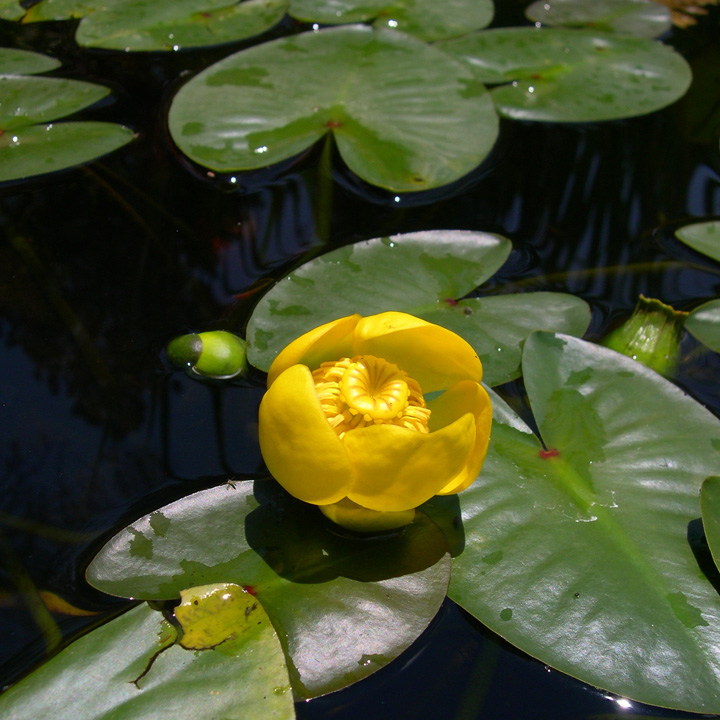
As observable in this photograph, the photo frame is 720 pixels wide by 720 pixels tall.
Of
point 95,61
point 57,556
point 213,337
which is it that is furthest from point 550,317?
point 95,61

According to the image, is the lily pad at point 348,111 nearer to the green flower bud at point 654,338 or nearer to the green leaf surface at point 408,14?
the green leaf surface at point 408,14

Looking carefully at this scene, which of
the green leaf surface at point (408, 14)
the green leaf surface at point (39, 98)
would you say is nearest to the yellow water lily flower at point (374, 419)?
the green leaf surface at point (39, 98)

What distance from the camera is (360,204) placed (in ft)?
7.57

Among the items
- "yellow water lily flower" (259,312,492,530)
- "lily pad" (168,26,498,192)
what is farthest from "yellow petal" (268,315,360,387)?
"lily pad" (168,26,498,192)

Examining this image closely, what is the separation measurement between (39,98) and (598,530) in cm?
240

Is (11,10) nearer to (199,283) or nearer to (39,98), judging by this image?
(39,98)

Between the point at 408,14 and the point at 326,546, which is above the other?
the point at 408,14

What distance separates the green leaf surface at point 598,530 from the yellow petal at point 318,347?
1.30 feet

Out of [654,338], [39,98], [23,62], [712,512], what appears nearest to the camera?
[712,512]

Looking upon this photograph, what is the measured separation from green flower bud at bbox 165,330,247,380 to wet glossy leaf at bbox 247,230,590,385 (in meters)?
0.06

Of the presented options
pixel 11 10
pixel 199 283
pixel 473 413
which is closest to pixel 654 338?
pixel 473 413

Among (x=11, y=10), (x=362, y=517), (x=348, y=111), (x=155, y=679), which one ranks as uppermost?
(x=11, y=10)

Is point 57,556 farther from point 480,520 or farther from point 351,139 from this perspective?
point 351,139

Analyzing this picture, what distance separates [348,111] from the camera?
244 cm
